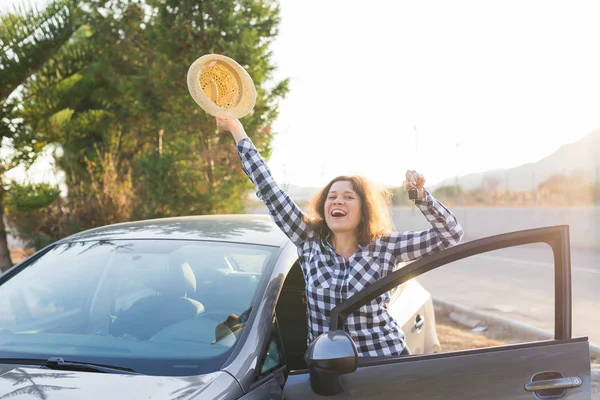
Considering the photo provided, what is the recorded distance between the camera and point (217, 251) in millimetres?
3049

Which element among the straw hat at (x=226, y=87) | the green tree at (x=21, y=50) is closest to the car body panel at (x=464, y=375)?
the straw hat at (x=226, y=87)

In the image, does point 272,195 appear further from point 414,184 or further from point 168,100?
point 168,100

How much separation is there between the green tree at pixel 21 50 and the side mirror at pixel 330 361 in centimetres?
1015

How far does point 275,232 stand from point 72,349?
46.7 inches

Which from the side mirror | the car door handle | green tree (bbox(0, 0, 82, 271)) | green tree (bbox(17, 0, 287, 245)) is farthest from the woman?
green tree (bbox(0, 0, 82, 271))

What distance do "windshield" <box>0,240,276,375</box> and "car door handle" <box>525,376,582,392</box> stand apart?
43.1 inches

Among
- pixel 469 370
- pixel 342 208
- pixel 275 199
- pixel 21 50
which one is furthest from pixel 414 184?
pixel 21 50

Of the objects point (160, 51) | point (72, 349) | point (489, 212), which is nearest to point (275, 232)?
point (72, 349)

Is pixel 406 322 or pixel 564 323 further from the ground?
pixel 564 323

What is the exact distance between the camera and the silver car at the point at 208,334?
7.32 ft

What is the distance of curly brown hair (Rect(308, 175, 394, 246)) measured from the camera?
9.93 ft

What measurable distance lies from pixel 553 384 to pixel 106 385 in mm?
1560

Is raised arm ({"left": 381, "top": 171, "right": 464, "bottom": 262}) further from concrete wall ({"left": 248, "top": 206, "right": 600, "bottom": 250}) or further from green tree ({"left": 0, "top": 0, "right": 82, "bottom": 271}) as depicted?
concrete wall ({"left": 248, "top": 206, "right": 600, "bottom": 250})

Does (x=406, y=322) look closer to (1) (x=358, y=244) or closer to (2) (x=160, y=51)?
(1) (x=358, y=244)
